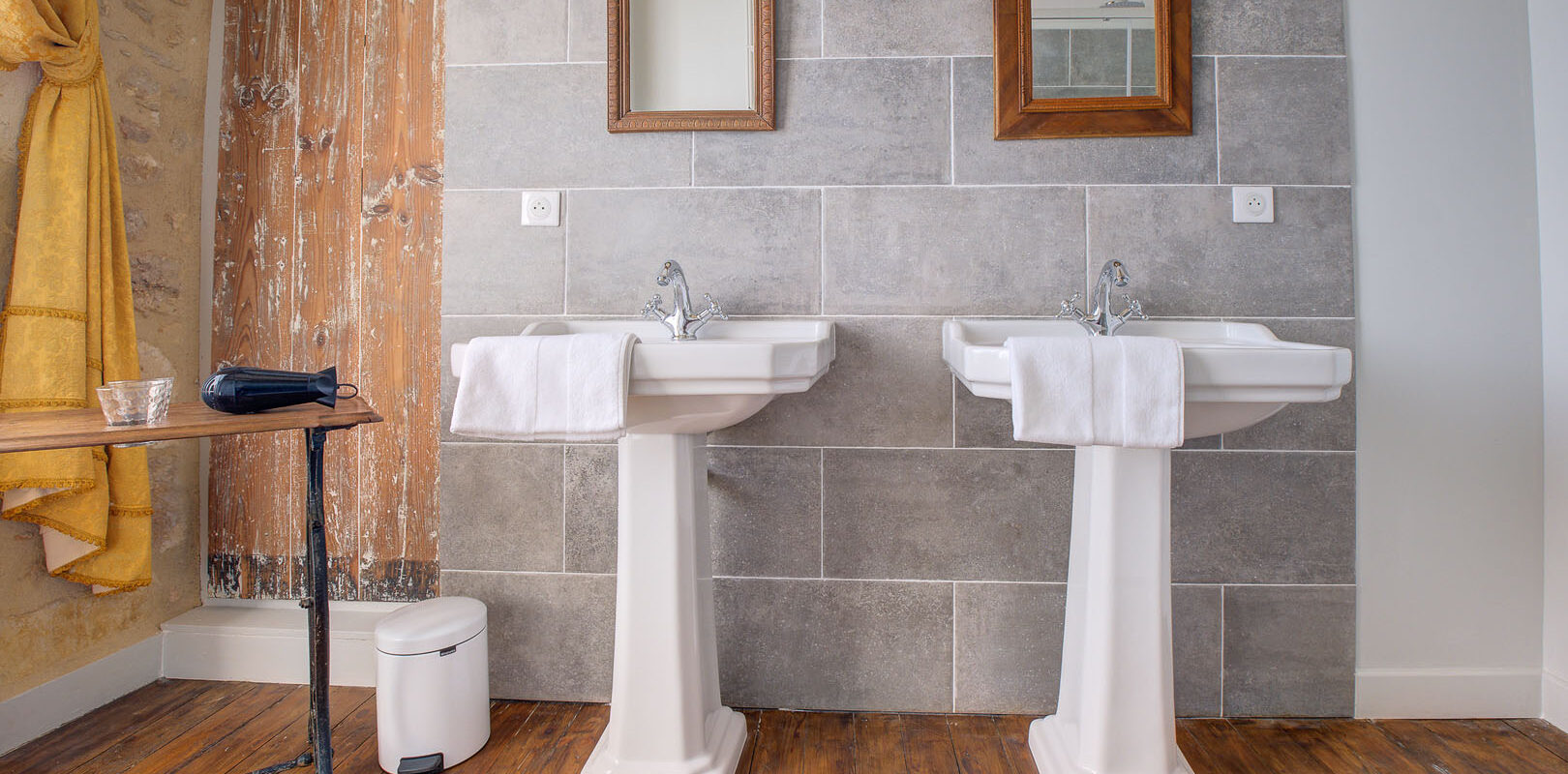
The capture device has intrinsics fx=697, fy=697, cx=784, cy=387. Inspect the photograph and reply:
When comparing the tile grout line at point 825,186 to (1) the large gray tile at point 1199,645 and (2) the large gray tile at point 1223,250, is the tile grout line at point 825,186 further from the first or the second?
(1) the large gray tile at point 1199,645

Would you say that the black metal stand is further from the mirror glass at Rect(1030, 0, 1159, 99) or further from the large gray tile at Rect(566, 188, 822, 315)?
the mirror glass at Rect(1030, 0, 1159, 99)

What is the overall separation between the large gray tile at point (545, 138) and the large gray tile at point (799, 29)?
299 millimetres

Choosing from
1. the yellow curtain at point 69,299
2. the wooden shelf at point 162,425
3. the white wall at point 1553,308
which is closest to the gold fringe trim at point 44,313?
the yellow curtain at point 69,299

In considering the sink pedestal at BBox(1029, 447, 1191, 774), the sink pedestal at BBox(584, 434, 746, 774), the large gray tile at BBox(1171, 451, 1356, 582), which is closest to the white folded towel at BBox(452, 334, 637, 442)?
the sink pedestal at BBox(584, 434, 746, 774)

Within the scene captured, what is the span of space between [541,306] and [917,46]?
1004mm

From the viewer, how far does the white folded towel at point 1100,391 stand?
1.00 metres

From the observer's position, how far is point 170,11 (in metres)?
1.62

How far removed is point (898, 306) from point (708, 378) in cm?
60

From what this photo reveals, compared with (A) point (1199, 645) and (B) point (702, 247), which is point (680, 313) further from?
(A) point (1199, 645)

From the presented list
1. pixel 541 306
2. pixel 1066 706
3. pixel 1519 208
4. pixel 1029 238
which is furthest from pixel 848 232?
pixel 1519 208

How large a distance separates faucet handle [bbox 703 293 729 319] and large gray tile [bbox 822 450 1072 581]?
388 millimetres

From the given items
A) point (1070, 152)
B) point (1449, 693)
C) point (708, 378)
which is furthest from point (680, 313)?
point (1449, 693)

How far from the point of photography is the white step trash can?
4.16 ft

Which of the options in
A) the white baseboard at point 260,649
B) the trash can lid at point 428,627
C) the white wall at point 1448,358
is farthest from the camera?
the white baseboard at point 260,649
